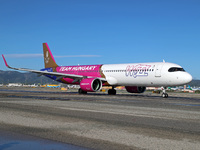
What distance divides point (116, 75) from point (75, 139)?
90.5ft

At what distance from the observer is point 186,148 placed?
6.13 m

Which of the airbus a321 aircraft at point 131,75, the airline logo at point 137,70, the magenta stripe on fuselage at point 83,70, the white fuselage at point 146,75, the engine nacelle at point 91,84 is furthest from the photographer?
the magenta stripe on fuselage at point 83,70

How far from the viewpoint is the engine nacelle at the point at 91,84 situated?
108ft

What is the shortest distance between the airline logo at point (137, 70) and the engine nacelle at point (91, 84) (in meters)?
3.80

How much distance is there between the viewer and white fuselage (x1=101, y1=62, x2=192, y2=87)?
2898 cm

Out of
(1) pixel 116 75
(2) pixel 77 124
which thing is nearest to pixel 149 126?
(2) pixel 77 124

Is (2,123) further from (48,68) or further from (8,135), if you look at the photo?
(48,68)

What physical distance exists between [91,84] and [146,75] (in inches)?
262

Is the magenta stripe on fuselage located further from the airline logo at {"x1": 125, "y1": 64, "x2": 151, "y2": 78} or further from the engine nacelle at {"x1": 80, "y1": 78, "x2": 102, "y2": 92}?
the airline logo at {"x1": 125, "y1": 64, "x2": 151, "y2": 78}

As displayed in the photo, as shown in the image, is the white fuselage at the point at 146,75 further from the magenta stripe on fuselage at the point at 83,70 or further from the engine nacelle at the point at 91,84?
the engine nacelle at the point at 91,84

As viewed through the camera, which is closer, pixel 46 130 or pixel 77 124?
pixel 46 130

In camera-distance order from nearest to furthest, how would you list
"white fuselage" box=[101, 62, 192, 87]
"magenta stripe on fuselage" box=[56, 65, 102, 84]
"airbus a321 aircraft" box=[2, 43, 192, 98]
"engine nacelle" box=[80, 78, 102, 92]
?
"white fuselage" box=[101, 62, 192, 87] < "airbus a321 aircraft" box=[2, 43, 192, 98] < "engine nacelle" box=[80, 78, 102, 92] < "magenta stripe on fuselage" box=[56, 65, 102, 84]

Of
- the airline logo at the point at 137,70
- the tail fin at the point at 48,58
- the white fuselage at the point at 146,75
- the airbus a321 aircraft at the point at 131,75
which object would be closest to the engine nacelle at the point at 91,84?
the airbus a321 aircraft at the point at 131,75

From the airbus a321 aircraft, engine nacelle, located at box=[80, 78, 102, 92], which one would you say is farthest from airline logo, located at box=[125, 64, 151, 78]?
engine nacelle, located at box=[80, 78, 102, 92]
